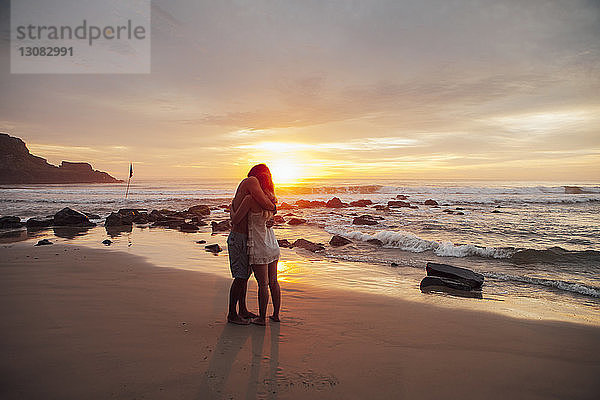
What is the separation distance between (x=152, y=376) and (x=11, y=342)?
1777mm

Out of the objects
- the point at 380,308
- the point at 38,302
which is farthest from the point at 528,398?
the point at 38,302

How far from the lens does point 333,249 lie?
10.7 metres

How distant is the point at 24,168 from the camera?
218ft

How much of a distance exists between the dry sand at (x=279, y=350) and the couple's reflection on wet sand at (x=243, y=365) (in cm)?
1

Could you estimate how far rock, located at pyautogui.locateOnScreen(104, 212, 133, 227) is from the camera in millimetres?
15422

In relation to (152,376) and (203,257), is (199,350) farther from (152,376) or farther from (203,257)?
(203,257)

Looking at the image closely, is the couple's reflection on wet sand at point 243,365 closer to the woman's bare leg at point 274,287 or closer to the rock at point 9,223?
the woman's bare leg at point 274,287

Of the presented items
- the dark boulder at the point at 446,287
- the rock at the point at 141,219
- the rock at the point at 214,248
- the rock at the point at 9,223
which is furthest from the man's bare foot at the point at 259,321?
the rock at the point at 9,223

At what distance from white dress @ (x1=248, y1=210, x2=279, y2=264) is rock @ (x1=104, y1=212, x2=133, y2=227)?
14.0 metres

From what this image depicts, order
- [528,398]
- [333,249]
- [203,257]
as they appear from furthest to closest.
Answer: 1. [333,249]
2. [203,257]
3. [528,398]

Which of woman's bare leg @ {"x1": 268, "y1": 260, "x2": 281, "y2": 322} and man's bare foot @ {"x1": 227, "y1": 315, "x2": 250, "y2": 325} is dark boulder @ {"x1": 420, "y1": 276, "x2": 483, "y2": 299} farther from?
man's bare foot @ {"x1": 227, "y1": 315, "x2": 250, "y2": 325}

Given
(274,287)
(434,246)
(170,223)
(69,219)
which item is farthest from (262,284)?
(69,219)

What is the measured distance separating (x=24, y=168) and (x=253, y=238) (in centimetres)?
8413

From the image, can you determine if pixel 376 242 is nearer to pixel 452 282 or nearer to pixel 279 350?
pixel 452 282
